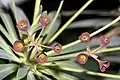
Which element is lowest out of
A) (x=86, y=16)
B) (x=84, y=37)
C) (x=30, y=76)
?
(x=30, y=76)

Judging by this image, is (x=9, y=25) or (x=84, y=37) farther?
(x=9, y=25)

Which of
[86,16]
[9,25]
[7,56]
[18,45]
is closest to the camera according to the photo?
[18,45]

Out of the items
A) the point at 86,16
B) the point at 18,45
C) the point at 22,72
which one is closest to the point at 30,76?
the point at 22,72

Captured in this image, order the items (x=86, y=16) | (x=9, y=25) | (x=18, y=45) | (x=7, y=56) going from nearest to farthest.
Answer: (x=18, y=45) < (x=7, y=56) < (x=9, y=25) < (x=86, y=16)

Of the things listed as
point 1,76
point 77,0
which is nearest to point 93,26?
point 77,0

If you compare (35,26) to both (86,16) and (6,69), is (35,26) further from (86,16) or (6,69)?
(86,16)

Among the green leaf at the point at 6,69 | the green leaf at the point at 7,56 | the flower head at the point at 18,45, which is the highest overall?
the flower head at the point at 18,45

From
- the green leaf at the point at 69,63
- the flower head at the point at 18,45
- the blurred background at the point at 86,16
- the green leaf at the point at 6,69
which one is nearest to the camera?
the flower head at the point at 18,45

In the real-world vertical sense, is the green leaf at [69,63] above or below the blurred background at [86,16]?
below

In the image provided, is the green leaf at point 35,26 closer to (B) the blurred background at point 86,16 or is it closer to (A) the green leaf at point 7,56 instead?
(A) the green leaf at point 7,56

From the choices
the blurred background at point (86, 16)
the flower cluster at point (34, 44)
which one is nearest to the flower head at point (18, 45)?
the flower cluster at point (34, 44)

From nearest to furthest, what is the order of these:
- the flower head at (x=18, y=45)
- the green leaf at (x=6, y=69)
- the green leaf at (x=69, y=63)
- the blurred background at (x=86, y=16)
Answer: the flower head at (x=18, y=45), the green leaf at (x=6, y=69), the green leaf at (x=69, y=63), the blurred background at (x=86, y=16)

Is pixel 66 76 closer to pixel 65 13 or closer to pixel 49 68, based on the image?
pixel 49 68
